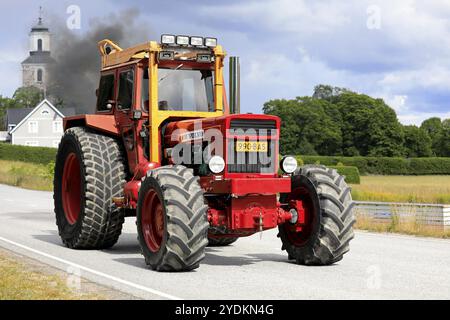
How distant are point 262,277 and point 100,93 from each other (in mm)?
5507

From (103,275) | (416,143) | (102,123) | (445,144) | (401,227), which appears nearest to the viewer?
(103,275)

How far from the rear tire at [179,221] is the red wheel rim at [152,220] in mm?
157

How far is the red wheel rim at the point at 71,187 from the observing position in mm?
14336

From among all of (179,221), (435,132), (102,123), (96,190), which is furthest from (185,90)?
(435,132)

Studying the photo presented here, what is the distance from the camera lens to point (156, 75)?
41.5ft

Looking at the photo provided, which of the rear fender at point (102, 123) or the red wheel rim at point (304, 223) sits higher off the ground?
the rear fender at point (102, 123)

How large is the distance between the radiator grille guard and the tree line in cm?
9009

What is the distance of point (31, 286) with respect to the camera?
9.30 meters

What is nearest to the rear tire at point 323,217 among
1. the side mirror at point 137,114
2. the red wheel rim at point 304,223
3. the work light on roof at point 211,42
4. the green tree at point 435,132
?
the red wheel rim at point 304,223

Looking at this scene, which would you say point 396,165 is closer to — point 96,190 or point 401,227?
point 401,227

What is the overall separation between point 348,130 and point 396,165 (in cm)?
2119

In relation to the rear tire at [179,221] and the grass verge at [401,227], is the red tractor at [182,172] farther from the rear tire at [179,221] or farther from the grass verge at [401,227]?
the grass verge at [401,227]
